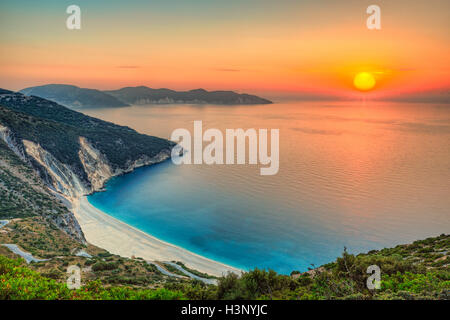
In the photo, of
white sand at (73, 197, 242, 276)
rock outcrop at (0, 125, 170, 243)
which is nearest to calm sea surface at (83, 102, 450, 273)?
white sand at (73, 197, 242, 276)

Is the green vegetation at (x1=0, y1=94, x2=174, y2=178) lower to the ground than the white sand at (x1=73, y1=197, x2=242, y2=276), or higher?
higher

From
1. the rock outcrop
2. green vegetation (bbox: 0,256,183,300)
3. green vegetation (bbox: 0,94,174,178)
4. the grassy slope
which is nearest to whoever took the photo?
green vegetation (bbox: 0,256,183,300)

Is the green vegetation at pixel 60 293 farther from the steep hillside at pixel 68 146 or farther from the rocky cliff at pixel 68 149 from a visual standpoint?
the steep hillside at pixel 68 146

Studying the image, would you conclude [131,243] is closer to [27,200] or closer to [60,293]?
[27,200]

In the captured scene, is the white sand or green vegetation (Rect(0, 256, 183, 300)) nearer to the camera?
green vegetation (Rect(0, 256, 183, 300))

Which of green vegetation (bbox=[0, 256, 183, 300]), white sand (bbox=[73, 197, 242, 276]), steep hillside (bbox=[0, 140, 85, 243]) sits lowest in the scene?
white sand (bbox=[73, 197, 242, 276])

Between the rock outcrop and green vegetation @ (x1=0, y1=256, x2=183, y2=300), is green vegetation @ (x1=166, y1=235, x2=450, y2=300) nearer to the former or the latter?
green vegetation @ (x1=0, y1=256, x2=183, y2=300)

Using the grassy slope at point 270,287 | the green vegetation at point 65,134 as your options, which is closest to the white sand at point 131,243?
the green vegetation at point 65,134

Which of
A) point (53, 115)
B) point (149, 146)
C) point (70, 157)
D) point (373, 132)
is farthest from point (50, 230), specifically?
point (373, 132)

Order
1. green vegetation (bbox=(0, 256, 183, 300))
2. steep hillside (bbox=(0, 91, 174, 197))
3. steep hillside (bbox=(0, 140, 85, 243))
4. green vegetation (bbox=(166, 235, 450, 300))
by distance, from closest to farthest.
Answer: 1. green vegetation (bbox=(0, 256, 183, 300))
2. green vegetation (bbox=(166, 235, 450, 300))
3. steep hillside (bbox=(0, 140, 85, 243))
4. steep hillside (bbox=(0, 91, 174, 197))
